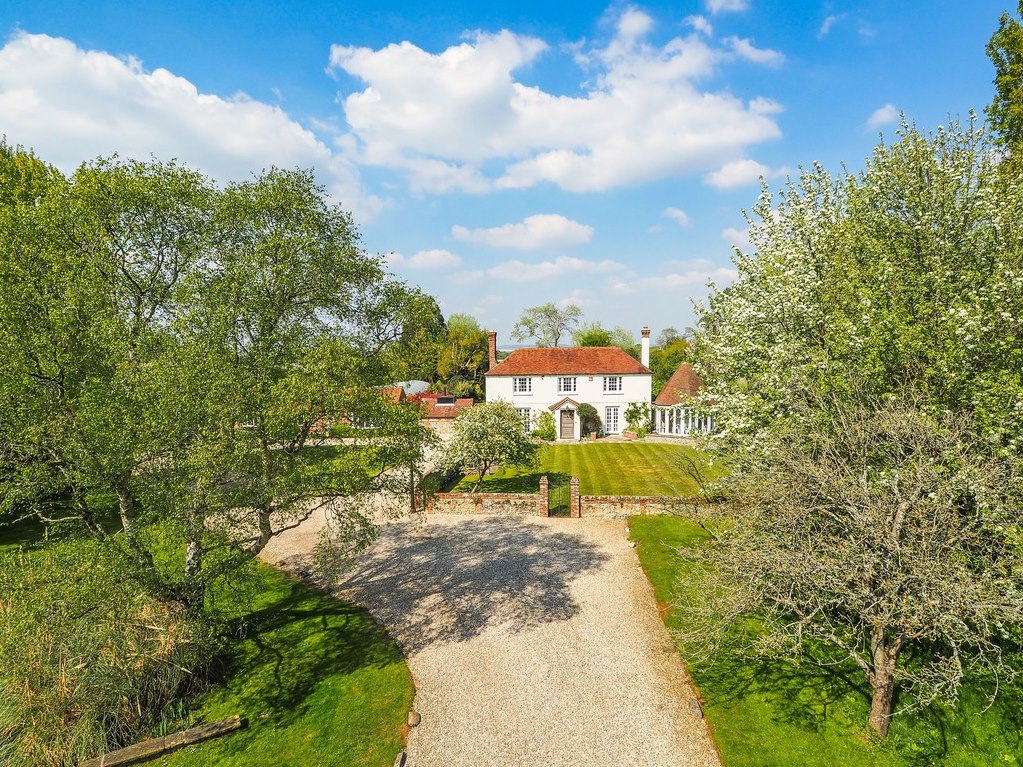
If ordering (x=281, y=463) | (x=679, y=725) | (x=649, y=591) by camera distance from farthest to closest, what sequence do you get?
1. (x=649, y=591)
2. (x=281, y=463)
3. (x=679, y=725)

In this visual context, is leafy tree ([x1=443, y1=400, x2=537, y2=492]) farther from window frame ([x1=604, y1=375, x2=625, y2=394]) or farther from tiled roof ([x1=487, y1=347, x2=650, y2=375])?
window frame ([x1=604, y1=375, x2=625, y2=394])

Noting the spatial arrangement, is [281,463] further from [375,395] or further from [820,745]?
Result: [820,745]

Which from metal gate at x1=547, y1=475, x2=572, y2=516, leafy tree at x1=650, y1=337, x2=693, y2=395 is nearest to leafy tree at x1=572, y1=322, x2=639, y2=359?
leafy tree at x1=650, y1=337, x2=693, y2=395

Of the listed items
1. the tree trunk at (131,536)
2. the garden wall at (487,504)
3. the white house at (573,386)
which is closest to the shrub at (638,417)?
the white house at (573,386)

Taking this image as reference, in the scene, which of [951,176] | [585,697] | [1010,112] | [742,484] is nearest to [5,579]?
[585,697]

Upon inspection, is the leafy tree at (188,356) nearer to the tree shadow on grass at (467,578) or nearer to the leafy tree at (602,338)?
the tree shadow on grass at (467,578)
